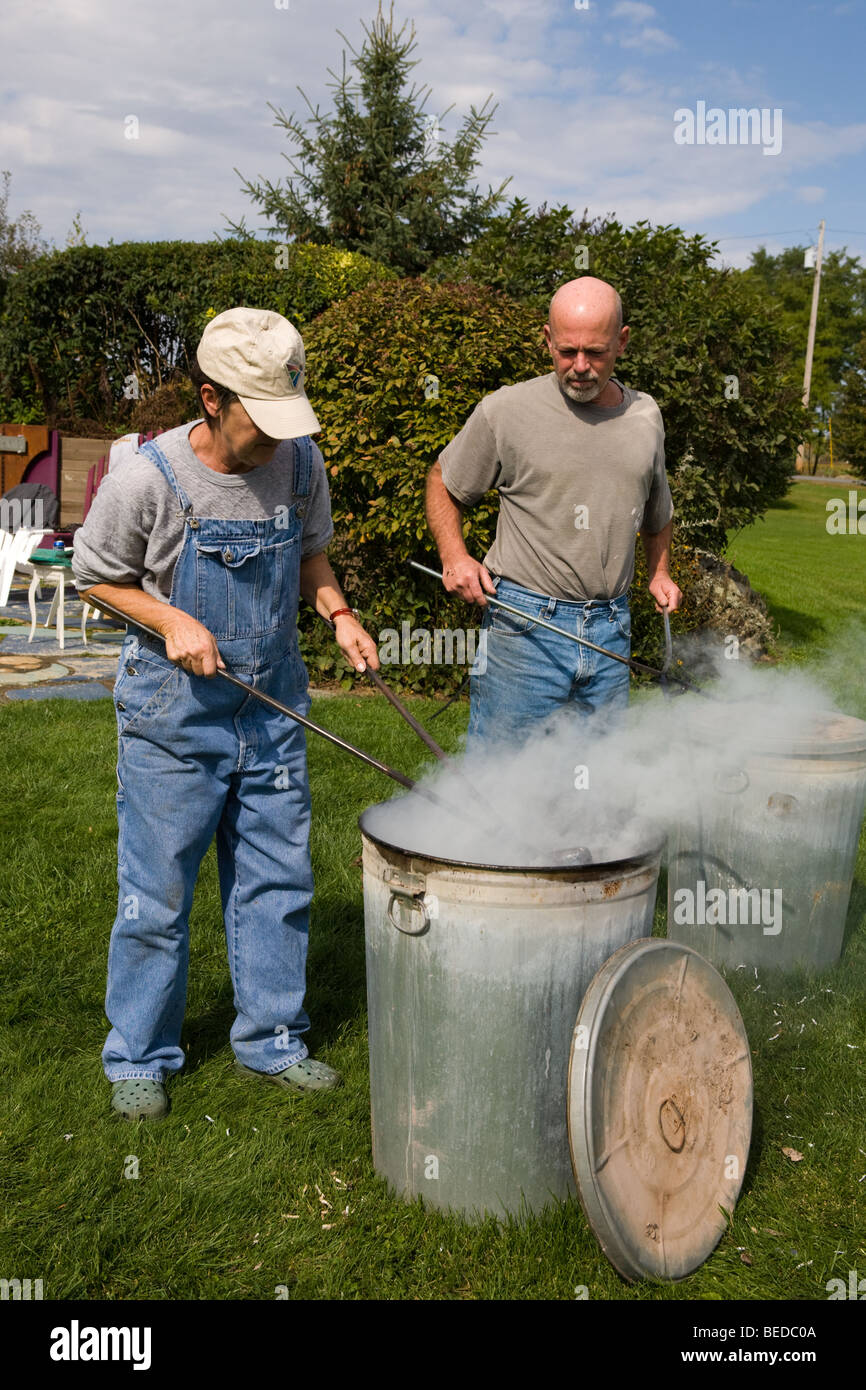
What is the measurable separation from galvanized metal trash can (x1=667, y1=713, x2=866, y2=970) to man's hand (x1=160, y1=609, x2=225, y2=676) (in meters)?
1.73

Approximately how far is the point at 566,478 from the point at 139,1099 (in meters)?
2.09

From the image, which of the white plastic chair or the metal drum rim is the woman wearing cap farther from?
the white plastic chair

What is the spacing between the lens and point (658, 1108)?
→ 2389mm

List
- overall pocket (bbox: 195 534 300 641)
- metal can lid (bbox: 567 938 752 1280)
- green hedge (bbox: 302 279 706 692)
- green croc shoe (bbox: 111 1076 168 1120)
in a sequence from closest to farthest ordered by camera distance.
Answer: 1. metal can lid (bbox: 567 938 752 1280)
2. overall pocket (bbox: 195 534 300 641)
3. green croc shoe (bbox: 111 1076 168 1120)
4. green hedge (bbox: 302 279 706 692)

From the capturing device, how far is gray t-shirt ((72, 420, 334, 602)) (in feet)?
8.70

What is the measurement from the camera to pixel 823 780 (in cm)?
369

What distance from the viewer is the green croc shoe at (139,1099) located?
2.89 m

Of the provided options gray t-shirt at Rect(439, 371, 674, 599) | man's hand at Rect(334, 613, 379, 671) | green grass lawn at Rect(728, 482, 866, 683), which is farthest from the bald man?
green grass lawn at Rect(728, 482, 866, 683)

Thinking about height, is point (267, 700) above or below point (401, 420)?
below

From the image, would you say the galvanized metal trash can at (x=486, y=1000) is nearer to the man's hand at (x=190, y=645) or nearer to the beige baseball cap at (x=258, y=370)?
the man's hand at (x=190, y=645)

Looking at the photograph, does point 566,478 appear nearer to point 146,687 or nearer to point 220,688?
point 220,688

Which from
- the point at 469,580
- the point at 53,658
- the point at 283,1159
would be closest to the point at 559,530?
the point at 469,580

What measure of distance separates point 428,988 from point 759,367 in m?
7.73

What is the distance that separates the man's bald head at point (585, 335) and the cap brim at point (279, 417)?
101 cm
